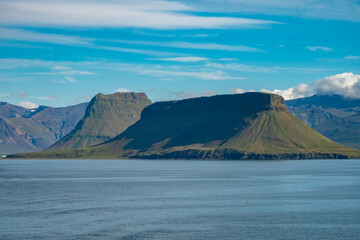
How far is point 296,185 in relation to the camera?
16538 cm

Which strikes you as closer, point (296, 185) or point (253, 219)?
point (253, 219)

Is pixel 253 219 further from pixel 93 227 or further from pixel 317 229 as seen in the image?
pixel 93 227

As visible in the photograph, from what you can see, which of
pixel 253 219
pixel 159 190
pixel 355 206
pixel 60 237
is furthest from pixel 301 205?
pixel 60 237

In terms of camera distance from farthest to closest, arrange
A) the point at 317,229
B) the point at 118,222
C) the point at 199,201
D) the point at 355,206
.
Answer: the point at 199,201
the point at 355,206
the point at 118,222
the point at 317,229

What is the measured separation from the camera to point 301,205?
11462 centimetres

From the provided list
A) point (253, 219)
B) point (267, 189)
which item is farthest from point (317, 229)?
point (267, 189)

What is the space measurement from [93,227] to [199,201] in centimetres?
4103

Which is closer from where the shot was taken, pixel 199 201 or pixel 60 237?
pixel 60 237

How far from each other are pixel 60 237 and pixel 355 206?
67547 mm

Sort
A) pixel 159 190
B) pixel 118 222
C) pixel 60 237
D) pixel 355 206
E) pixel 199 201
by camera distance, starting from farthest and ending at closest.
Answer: pixel 159 190 < pixel 199 201 < pixel 355 206 < pixel 118 222 < pixel 60 237

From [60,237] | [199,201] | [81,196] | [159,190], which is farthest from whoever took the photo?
[159,190]

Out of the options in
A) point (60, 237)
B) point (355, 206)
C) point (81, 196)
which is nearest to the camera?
point (60, 237)

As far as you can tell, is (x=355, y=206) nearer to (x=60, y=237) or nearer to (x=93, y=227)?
(x=93, y=227)

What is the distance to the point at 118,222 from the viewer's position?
92.2 m
